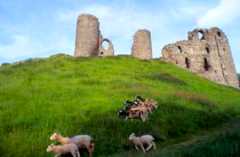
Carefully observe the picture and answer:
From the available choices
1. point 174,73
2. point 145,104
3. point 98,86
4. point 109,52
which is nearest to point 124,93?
point 98,86

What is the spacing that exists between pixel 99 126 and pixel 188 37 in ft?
159

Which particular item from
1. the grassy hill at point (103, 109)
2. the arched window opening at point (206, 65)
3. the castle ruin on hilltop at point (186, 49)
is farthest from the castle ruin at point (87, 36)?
the arched window opening at point (206, 65)

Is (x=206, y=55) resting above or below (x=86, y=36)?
below

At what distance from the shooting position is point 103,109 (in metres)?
26.4

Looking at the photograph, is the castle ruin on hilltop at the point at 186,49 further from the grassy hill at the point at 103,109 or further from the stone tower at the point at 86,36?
the grassy hill at the point at 103,109

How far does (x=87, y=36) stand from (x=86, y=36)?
145 mm

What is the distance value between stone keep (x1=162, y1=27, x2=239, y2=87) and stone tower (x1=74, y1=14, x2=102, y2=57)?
35.1 ft

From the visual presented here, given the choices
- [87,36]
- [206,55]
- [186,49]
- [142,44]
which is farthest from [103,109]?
[206,55]

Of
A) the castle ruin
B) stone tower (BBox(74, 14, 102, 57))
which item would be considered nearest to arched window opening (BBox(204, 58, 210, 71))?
the castle ruin

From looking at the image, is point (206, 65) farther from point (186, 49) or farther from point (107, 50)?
point (107, 50)

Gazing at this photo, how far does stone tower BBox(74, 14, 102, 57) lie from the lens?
61.8 meters

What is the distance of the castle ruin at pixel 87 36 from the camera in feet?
203

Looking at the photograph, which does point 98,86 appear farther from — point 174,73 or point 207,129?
point 174,73

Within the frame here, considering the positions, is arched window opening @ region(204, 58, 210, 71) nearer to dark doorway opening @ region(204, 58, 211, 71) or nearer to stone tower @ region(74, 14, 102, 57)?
dark doorway opening @ region(204, 58, 211, 71)
